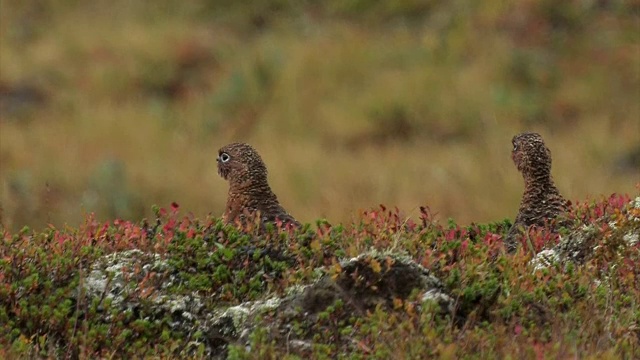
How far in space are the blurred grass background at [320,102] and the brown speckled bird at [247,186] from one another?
5843 mm

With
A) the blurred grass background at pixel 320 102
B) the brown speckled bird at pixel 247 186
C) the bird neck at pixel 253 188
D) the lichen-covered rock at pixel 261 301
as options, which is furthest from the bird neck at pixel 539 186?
the blurred grass background at pixel 320 102

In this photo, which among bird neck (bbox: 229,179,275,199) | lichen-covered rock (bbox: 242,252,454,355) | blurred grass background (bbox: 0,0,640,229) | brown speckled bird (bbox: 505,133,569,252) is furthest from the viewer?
blurred grass background (bbox: 0,0,640,229)

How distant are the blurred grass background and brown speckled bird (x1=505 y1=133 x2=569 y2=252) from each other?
5.75 metres

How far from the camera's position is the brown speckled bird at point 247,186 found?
28.0 feet

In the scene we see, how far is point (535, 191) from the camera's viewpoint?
8.34 metres

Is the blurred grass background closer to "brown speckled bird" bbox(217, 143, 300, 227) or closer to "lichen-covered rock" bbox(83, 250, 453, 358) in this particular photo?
"brown speckled bird" bbox(217, 143, 300, 227)

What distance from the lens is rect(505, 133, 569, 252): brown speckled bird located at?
8.19 m

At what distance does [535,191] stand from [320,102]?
484 inches

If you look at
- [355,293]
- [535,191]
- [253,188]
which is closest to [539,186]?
[535,191]

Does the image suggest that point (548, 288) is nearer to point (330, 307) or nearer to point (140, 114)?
point (330, 307)

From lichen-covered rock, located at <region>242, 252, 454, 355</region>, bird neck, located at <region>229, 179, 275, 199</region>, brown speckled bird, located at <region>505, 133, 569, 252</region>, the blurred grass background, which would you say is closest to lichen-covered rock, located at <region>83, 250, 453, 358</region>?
lichen-covered rock, located at <region>242, 252, 454, 355</region>

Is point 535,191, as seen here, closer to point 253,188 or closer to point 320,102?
point 253,188

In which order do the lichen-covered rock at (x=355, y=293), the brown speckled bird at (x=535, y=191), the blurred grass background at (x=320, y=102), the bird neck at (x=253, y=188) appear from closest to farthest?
the lichen-covered rock at (x=355, y=293) < the brown speckled bird at (x=535, y=191) < the bird neck at (x=253, y=188) < the blurred grass background at (x=320, y=102)

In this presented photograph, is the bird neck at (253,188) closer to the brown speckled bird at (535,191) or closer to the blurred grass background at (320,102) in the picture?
the brown speckled bird at (535,191)
